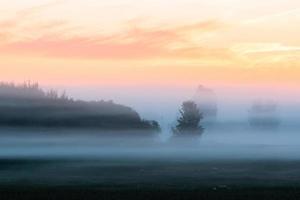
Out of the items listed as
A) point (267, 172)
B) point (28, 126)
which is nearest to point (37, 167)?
point (267, 172)

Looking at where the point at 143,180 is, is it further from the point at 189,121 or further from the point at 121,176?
the point at 189,121

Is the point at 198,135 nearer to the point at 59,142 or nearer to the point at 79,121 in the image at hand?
the point at 79,121

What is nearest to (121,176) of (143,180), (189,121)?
(143,180)

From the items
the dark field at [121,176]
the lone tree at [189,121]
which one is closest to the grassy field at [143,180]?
the dark field at [121,176]

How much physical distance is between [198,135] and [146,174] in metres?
56.0

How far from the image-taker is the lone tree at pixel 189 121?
11017 centimetres

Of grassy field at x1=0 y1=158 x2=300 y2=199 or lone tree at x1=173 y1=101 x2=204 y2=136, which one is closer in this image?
grassy field at x1=0 y1=158 x2=300 y2=199

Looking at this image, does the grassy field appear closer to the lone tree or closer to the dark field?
the dark field

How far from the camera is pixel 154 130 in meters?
102

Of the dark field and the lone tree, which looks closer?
the dark field

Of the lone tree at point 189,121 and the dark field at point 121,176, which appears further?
the lone tree at point 189,121

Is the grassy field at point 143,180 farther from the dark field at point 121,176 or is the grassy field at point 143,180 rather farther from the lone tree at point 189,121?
the lone tree at point 189,121

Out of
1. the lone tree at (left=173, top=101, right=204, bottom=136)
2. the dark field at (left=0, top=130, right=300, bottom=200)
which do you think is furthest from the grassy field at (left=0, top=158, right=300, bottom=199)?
the lone tree at (left=173, top=101, right=204, bottom=136)

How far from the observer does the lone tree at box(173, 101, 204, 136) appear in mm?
110169
